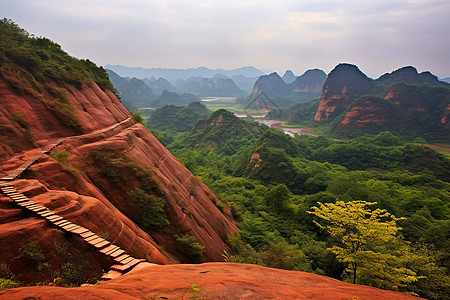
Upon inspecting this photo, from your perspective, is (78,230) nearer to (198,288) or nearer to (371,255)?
(198,288)

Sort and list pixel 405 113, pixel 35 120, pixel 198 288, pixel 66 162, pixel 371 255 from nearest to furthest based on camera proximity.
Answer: pixel 198 288, pixel 371 255, pixel 66 162, pixel 35 120, pixel 405 113

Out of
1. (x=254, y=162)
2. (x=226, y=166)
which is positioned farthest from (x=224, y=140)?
(x=254, y=162)

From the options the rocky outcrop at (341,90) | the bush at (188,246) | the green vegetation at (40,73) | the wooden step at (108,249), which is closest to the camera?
the wooden step at (108,249)

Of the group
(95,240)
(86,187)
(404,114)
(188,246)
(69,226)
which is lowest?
(188,246)

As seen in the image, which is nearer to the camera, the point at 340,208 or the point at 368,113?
the point at 340,208

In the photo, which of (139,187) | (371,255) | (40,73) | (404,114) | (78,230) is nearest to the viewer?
(78,230)

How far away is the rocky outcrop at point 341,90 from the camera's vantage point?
355 ft

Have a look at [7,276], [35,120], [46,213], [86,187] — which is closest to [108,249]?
[46,213]

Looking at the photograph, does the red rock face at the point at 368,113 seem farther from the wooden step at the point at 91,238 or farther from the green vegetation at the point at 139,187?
the wooden step at the point at 91,238

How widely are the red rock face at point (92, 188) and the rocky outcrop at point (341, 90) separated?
107m

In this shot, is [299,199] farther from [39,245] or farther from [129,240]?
[39,245]

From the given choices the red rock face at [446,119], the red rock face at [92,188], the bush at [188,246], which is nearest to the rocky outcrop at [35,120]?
the red rock face at [92,188]

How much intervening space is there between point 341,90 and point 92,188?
125 meters

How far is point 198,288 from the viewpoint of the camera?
6414 mm
